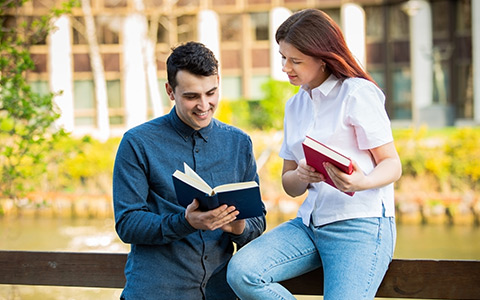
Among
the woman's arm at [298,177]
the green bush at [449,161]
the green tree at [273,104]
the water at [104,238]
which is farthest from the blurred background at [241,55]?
the woman's arm at [298,177]

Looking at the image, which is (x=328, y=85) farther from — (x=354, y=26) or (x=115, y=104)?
(x=115, y=104)

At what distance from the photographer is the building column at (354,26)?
19734 mm

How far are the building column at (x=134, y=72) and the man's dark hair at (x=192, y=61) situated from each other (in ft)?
55.1

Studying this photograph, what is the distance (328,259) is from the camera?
2.33 metres

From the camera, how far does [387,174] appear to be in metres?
2.25

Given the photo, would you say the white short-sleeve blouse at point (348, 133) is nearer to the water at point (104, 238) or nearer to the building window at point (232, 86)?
the water at point (104, 238)

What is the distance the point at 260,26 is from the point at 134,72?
172 inches

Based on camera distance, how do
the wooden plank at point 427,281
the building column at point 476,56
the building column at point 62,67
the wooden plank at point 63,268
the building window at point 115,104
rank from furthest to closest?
the building window at point 115,104
the building column at point 62,67
the building column at point 476,56
the wooden plank at point 63,268
the wooden plank at point 427,281

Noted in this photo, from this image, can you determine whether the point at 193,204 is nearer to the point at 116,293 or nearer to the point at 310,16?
the point at 310,16

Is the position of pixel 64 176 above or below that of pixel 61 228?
above

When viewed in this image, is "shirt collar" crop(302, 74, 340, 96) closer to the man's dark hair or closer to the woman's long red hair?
the woman's long red hair

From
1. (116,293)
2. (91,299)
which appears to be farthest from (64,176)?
A: (116,293)

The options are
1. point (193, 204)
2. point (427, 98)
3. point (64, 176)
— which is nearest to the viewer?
point (193, 204)

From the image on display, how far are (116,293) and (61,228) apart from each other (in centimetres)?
774
